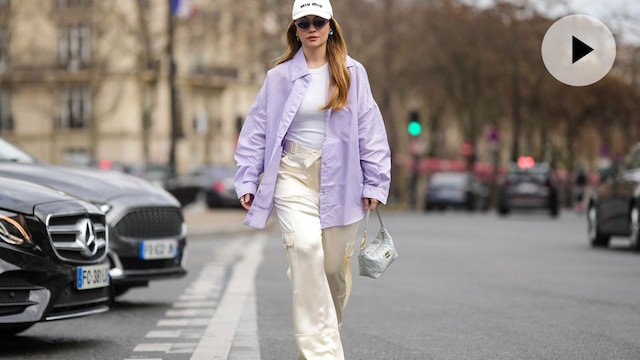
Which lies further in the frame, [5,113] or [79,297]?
[5,113]

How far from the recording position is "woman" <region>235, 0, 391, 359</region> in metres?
6.95

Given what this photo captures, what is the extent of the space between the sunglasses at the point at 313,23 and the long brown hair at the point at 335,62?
0.12 m

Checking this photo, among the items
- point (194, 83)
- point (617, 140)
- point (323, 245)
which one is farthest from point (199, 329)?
point (617, 140)

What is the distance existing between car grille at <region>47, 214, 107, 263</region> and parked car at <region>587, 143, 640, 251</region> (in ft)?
40.6

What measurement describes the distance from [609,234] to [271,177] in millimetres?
A: 15781

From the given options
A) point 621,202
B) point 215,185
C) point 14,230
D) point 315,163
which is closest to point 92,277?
point 14,230

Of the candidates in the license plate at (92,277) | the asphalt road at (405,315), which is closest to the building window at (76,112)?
the asphalt road at (405,315)

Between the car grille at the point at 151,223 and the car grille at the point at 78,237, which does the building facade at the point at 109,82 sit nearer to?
the car grille at the point at 151,223

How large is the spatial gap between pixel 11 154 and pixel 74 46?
63.4 m

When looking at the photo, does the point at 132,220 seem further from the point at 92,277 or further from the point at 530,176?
the point at 530,176

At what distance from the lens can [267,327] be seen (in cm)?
1030

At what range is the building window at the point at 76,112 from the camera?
74875 millimetres

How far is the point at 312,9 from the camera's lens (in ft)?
22.9

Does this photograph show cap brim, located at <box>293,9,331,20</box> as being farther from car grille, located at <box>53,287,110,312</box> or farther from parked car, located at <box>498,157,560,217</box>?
parked car, located at <box>498,157,560,217</box>
